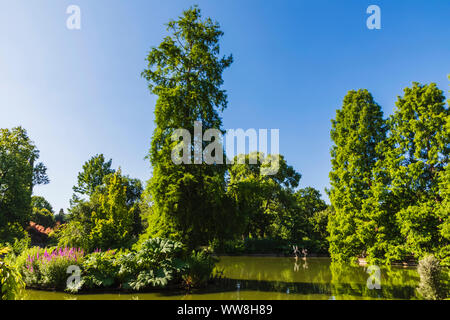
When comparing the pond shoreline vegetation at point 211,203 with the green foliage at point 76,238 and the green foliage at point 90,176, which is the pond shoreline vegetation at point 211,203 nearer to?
the green foliage at point 76,238

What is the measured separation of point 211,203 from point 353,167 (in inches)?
476

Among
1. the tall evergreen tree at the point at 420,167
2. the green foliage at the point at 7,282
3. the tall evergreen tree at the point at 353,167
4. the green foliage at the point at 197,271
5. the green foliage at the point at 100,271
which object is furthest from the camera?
the tall evergreen tree at the point at 353,167

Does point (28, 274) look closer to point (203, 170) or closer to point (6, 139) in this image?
point (203, 170)

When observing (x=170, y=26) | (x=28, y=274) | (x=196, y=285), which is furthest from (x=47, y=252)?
(x=170, y=26)

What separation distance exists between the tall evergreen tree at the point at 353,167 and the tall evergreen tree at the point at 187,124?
35.2 feet

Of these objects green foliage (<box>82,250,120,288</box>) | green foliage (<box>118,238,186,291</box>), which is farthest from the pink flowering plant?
green foliage (<box>118,238,186,291</box>)

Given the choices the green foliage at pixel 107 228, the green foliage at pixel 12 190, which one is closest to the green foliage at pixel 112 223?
the green foliage at pixel 107 228

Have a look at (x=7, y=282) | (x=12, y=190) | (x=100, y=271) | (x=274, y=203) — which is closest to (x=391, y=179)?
(x=100, y=271)

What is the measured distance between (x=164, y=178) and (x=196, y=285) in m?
4.42

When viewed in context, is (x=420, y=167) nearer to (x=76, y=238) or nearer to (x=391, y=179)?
(x=391, y=179)

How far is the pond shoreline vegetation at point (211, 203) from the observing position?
951 centimetres

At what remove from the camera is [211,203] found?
11695 mm

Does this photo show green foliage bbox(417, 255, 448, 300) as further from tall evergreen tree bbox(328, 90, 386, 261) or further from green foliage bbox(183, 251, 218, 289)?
tall evergreen tree bbox(328, 90, 386, 261)

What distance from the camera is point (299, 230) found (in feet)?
113
